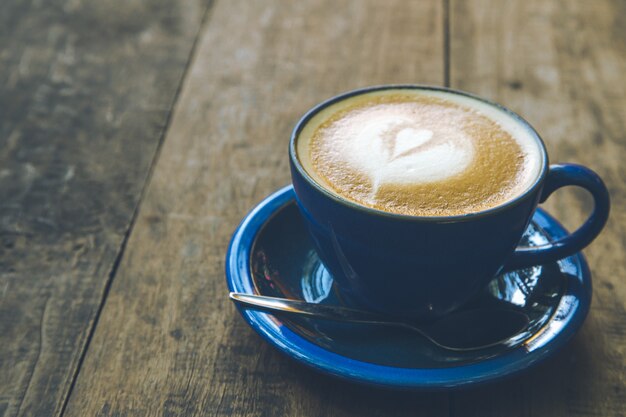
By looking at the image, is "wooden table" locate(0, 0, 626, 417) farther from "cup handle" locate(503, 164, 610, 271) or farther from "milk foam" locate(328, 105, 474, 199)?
"milk foam" locate(328, 105, 474, 199)

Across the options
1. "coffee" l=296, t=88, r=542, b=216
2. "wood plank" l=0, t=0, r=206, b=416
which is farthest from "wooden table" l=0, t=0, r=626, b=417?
"coffee" l=296, t=88, r=542, b=216

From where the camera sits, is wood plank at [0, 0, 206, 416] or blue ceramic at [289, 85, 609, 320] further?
wood plank at [0, 0, 206, 416]

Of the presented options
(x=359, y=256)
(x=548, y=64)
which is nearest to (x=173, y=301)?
(x=359, y=256)

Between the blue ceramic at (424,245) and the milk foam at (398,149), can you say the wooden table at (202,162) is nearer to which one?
the blue ceramic at (424,245)

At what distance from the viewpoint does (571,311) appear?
603 millimetres

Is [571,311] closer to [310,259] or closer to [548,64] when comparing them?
[310,259]

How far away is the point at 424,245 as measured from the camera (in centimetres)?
55

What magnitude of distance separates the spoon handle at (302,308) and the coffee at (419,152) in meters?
0.10

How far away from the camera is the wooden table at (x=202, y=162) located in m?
0.60

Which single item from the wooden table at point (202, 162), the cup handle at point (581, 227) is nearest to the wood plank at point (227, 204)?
the wooden table at point (202, 162)

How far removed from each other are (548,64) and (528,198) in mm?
656

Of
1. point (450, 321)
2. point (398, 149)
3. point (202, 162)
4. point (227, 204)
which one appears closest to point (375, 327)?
point (450, 321)

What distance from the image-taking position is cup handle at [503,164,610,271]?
61 cm

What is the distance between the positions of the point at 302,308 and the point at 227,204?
279mm
